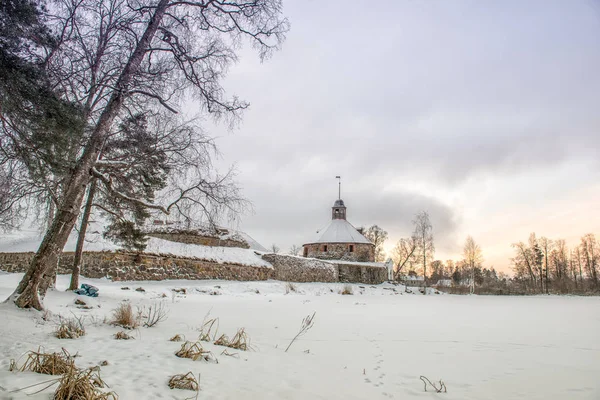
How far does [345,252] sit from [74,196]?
33.8m

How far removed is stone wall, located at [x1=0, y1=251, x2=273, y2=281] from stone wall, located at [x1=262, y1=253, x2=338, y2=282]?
5388 millimetres

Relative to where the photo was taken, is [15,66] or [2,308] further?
[2,308]

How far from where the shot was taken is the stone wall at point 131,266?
13.6 metres

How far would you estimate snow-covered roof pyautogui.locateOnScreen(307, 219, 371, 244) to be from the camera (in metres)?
38.4

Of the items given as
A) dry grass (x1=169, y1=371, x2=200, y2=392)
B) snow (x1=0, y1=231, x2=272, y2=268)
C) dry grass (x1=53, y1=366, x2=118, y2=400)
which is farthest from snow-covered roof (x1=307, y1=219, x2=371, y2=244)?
dry grass (x1=53, y1=366, x2=118, y2=400)

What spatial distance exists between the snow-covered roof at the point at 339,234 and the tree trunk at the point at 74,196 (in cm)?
3387

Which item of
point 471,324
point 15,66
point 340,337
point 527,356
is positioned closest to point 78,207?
point 15,66

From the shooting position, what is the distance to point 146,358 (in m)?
3.25

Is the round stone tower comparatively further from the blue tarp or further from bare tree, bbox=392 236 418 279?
the blue tarp

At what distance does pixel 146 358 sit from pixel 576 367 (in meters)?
4.54

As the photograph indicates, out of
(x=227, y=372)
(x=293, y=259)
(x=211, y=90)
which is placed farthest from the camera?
(x=293, y=259)

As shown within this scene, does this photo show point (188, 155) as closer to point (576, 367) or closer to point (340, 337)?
point (340, 337)

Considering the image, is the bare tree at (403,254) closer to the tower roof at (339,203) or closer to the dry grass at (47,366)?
the tower roof at (339,203)

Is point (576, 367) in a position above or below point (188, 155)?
below
